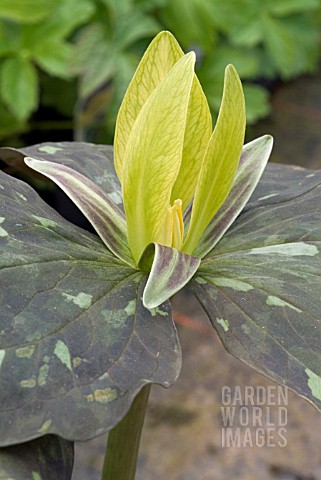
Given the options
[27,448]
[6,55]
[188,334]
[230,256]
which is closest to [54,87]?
[6,55]

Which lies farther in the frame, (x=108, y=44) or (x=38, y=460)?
(x=108, y=44)

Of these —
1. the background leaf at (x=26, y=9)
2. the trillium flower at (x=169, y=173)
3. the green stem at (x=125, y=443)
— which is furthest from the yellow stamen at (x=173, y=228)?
the background leaf at (x=26, y=9)

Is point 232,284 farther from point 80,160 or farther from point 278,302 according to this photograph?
point 80,160

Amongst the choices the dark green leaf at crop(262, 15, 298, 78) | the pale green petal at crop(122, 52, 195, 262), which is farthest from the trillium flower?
the dark green leaf at crop(262, 15, 298, 78)

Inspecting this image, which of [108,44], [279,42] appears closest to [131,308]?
[108,44]

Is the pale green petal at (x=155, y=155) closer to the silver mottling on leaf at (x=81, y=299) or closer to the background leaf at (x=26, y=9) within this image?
the silver mottling on leaf at (x=81, y=299)
